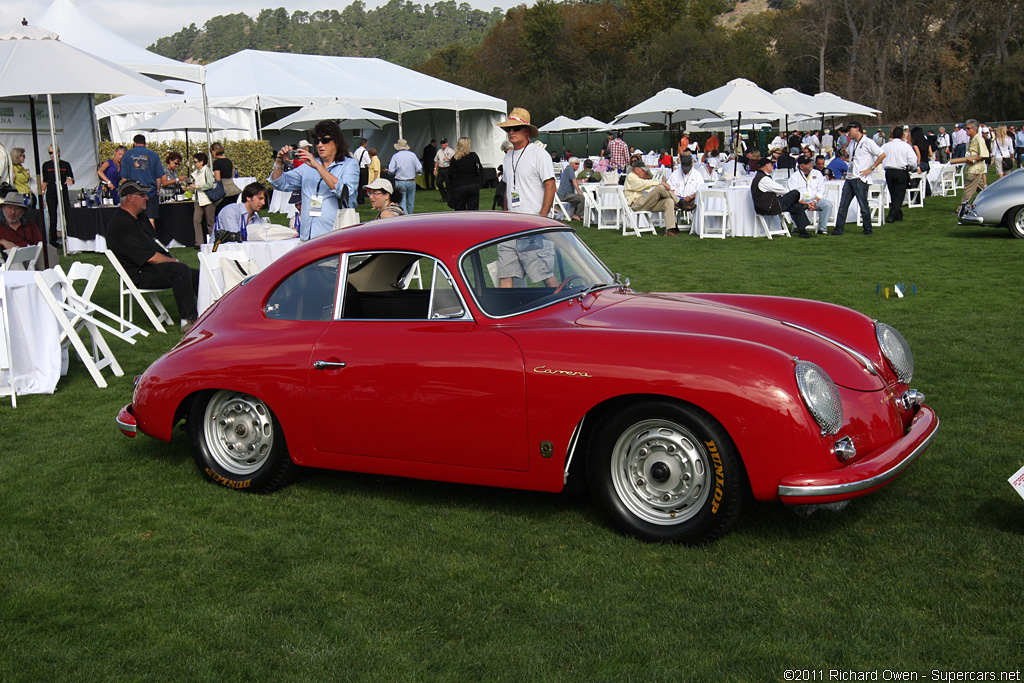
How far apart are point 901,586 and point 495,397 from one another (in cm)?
191

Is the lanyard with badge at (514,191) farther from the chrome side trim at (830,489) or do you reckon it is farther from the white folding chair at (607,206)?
the white folding chair at (607,206)

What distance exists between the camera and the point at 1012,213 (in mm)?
15844

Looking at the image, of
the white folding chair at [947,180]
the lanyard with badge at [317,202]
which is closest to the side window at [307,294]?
the lanyard with badge at [317,202]

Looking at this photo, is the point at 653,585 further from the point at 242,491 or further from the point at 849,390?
the point at 242,491

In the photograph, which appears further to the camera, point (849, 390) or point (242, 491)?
point (242, 491)

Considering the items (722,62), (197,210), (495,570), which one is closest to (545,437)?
(495,570)

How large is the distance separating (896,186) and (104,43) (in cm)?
1664

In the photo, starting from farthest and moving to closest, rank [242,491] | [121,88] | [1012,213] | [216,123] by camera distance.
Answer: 1. [216,123]
2. [1012,213]
3. [121,88]
4. [242,491]

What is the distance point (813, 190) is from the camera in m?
18.0

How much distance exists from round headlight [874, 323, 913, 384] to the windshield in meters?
1.51

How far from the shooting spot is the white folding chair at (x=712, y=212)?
17.3m

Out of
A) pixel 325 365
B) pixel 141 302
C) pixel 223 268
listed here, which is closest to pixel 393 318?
pixel 325 365

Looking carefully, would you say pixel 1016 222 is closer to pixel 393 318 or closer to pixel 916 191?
pixel 916 191

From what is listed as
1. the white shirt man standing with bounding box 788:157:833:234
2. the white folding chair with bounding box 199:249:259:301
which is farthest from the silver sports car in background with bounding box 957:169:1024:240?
the white folding chair with bounding box 199:249:259:301
